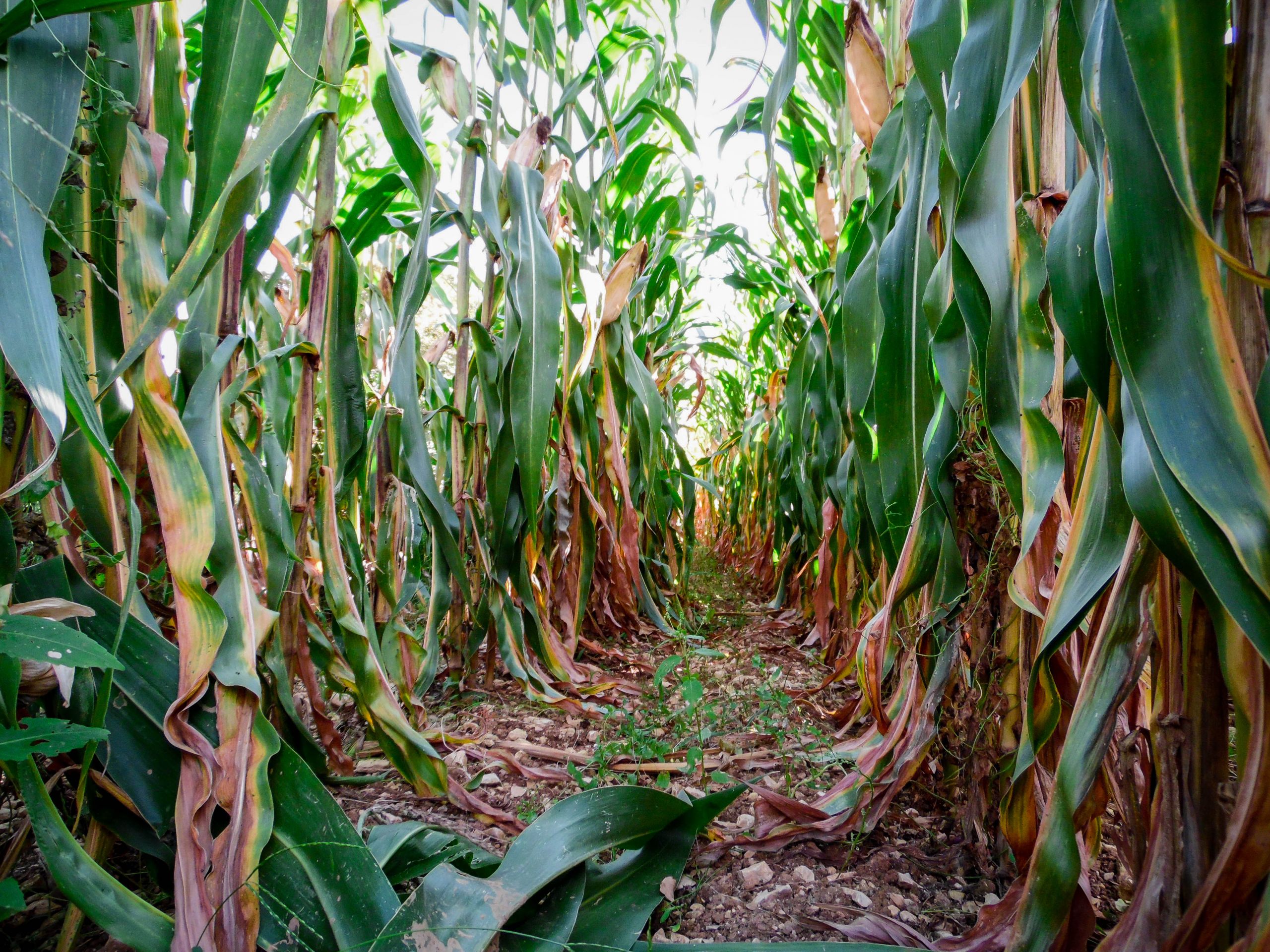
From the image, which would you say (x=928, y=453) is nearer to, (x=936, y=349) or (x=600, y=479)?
(x=936, y=349)

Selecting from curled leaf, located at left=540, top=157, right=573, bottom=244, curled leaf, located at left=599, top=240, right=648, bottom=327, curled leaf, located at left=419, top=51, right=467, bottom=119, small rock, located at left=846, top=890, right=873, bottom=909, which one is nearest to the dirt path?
small rock, located at left=846, top=890, right=873, bottom=909

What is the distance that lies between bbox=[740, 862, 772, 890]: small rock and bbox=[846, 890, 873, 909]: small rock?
73 millimetres

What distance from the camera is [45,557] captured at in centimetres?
57

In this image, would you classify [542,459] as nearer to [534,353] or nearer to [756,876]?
[534,353]

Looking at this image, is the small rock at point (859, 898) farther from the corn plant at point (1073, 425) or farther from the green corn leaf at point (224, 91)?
the green corn leaf at point (224, 91)

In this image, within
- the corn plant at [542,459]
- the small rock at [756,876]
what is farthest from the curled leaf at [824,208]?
the small rock at [756,876]

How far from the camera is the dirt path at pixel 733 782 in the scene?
0.58m

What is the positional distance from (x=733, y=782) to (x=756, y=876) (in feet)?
0.54

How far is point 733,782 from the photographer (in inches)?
31.6

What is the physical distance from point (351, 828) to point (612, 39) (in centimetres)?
176

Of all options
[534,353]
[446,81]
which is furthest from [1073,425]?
[446,81]

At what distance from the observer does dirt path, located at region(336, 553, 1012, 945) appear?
1.91 feet

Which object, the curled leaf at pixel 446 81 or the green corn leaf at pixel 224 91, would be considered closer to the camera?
the green corn leaf at pixel 224 91

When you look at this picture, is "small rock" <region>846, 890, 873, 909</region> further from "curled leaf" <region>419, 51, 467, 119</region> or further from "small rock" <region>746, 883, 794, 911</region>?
"curled leaf" <region>419, 51, 467, 119</region>
